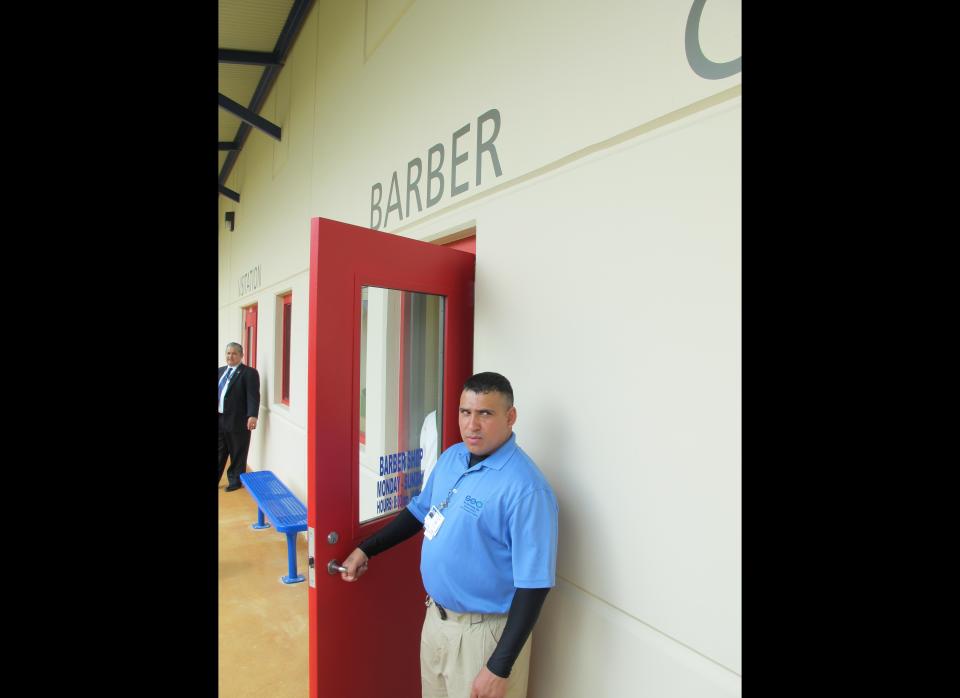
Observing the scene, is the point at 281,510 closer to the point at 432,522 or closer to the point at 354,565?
the point at 354,565

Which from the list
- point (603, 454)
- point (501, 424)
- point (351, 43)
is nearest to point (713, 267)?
point (603, 454)

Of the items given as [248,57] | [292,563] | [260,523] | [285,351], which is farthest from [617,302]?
[248,57]

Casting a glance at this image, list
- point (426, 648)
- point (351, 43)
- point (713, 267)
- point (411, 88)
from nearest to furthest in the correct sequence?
point (713, 267)
point (426, 648)
point (411, 88)
point (351, 43)

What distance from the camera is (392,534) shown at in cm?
183

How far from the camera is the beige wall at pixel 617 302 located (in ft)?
4.11

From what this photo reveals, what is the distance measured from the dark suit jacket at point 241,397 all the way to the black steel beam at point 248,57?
3699mm

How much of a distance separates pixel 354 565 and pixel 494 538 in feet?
1.90

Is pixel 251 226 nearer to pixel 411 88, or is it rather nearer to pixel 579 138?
pixel 411 88

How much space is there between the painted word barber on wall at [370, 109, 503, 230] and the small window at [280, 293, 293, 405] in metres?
3.36

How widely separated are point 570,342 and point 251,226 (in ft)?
23.0

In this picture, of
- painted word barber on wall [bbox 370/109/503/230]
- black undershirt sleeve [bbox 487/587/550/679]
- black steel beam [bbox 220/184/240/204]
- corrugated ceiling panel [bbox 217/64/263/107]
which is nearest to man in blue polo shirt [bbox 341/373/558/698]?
A: black undershirt sleeve [bbox 487/587/550/679]

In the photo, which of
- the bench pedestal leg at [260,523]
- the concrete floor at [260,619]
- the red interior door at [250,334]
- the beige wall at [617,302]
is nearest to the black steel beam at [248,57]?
the red interior door at [250,334]

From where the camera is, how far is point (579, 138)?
1.65 meters

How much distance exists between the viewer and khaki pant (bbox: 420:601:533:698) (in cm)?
156
